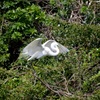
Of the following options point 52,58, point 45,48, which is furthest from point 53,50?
point 52,58

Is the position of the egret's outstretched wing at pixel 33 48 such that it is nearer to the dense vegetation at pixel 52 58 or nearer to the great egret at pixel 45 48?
the great egret at pixel 45 48

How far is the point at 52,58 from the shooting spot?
4.31 metres

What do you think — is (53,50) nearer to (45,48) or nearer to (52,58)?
(45,48)

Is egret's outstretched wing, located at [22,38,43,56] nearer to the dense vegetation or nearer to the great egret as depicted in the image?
the great egret

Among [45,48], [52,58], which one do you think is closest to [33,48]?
[45,48]

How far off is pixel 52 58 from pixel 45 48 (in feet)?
1.19

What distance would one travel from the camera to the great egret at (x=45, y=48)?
3904 mm

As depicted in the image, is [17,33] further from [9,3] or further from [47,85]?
[47,85]

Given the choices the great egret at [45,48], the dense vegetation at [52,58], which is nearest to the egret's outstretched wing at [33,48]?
the great egret at [45,48]

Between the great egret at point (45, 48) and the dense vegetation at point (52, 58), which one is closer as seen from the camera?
the dense vegetation at point (52, 58)

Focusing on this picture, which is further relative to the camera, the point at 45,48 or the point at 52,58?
the point at 52,58

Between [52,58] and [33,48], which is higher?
[33,48]

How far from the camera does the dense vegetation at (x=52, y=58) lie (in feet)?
11.2

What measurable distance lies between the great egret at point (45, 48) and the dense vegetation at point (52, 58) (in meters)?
0.08
